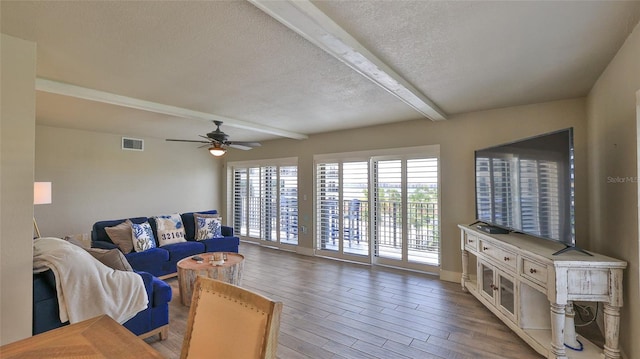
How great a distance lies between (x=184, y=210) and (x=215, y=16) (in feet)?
18.8

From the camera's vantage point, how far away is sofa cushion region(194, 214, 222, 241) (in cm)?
498

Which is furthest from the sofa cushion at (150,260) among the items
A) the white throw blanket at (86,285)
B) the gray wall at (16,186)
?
the gray wall at (16,186)

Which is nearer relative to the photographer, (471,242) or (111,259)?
(111,259)

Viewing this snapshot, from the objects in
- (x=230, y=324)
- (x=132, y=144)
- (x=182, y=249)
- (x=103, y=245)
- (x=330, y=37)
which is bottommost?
(x=182, y=249)

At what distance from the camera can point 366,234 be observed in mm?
4980

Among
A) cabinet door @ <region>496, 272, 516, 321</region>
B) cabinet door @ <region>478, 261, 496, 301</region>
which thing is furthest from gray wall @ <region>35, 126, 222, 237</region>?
cabinet door @ <region>496, 272, 516, 321</region>

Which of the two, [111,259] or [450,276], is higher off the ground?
[111,259]

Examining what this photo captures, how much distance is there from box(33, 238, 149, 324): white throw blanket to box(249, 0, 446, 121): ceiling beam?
2.25 m

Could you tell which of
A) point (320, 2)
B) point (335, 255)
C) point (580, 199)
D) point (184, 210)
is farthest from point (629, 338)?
point (184, 210)

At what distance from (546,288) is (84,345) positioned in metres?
2.90

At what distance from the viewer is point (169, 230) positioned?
15.3 feet

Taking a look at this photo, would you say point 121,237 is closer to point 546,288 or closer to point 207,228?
point 207,228

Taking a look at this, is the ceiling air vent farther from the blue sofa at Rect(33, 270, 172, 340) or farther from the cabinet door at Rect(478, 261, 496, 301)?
the cabinet door at Rect(478, 261, 496, 301)

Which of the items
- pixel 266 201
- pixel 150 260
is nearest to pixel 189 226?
pixel 150 260
